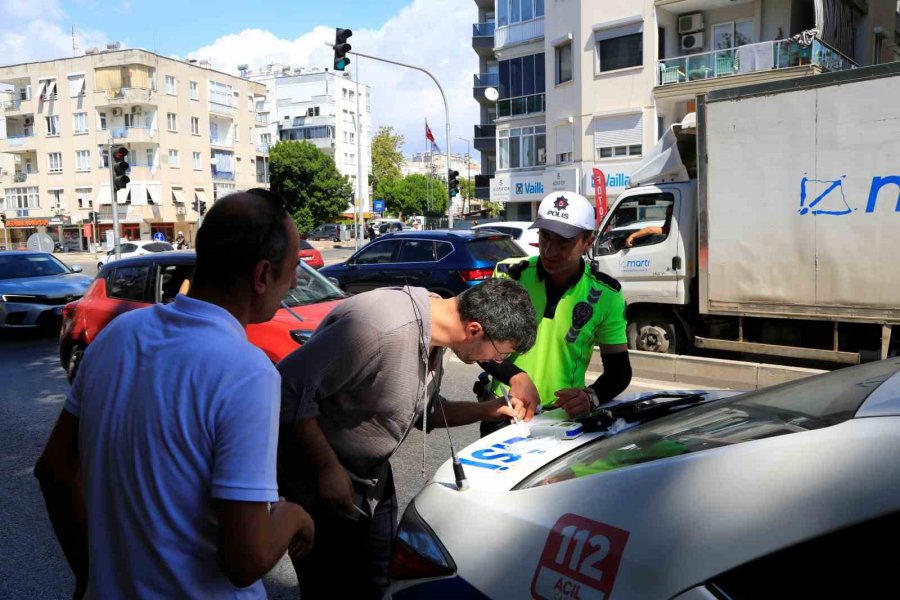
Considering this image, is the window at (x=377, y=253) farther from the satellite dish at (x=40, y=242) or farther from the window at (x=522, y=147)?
the window at (x=522, y=147)

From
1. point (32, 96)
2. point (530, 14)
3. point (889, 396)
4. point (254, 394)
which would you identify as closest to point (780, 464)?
point (889, 396)

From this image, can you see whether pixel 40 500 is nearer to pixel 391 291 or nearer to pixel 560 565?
pixel 391 291

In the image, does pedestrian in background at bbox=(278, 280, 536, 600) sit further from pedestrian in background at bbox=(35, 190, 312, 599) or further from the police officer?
the police officer

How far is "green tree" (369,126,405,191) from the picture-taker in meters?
90.7

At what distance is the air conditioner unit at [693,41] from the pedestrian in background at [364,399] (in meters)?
28.0

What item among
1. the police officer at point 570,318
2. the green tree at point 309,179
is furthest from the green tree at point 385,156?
the police officer at point 570,318

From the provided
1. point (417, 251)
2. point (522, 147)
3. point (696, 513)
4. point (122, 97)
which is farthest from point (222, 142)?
point (696, 513)

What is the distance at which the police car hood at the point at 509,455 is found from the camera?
2.02m

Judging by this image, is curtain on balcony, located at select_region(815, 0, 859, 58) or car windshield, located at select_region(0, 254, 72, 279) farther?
curtain on balcony, located at select_region(815, 0, 859, 58)

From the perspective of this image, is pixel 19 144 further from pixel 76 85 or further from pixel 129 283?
pixel 129 283

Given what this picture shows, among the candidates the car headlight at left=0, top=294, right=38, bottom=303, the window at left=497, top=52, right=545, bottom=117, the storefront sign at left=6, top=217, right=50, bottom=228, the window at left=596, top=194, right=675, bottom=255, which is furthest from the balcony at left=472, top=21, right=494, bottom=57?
the storefront sign at left=6, top=217, right=50, bottom=228

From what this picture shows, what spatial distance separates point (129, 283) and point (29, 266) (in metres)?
7.03

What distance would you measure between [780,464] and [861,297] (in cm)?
633

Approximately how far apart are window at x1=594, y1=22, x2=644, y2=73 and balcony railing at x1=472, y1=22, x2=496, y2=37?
704 inches
